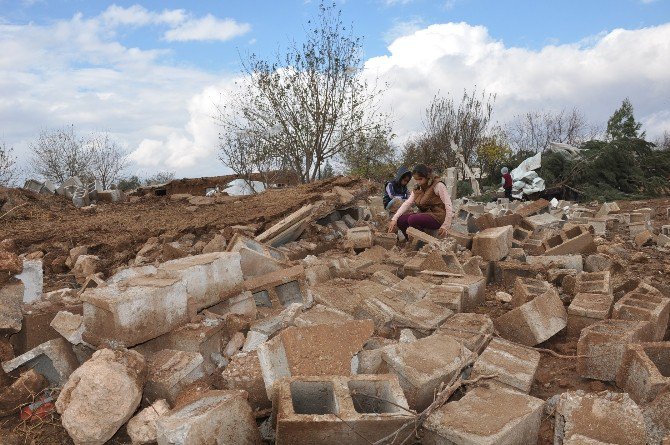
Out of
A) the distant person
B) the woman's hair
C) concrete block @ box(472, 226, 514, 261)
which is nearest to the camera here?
concrete block @ box(472, 226, 514, 261)

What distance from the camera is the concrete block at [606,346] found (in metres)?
3.27

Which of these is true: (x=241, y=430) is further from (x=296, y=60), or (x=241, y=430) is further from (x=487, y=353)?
(x=296, y=60)

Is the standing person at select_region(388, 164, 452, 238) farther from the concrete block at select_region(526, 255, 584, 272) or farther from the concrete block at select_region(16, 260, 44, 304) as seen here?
the concrete block at select_region(16, 260, 44, 304)

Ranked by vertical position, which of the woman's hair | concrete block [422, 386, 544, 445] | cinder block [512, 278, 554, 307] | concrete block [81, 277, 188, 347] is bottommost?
concrete block [422, 386, 544, 445]

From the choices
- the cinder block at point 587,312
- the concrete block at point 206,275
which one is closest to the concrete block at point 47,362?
the concrete block at point 206,275

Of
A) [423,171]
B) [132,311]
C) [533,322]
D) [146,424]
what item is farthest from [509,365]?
[423,171]

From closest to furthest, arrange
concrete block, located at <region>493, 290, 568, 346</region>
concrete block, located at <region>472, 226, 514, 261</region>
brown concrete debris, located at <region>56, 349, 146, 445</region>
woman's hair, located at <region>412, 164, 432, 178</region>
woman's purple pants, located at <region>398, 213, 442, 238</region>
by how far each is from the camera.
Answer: brown concrete debris, located at <region>56, 349, 146, 445</region> < concrete block, located at <region>493, 290, 568, 346</region> < concrete block, located at <region>472, 226, 514, 261</region> < woman's hair, located at <region>412, 164, 432, 178</region> < woman's purple pants, located at <region>398, 213, 442, 238</region>

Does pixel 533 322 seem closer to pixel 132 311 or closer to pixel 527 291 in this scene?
pixel 527 291

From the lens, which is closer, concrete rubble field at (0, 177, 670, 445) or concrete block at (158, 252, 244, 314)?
concrete rubble field at (0, 177, 670, 445)

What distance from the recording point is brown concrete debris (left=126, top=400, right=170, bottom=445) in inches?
109

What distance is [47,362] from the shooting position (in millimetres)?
3412

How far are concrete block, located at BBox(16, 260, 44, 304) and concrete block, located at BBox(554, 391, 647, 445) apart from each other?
14.4 feet

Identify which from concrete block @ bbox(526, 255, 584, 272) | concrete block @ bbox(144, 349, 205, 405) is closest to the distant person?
concrete block @ bbox(526, 255, 584, 272)

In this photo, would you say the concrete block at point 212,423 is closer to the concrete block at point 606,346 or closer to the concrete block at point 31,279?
the concrete block at point 606,346
